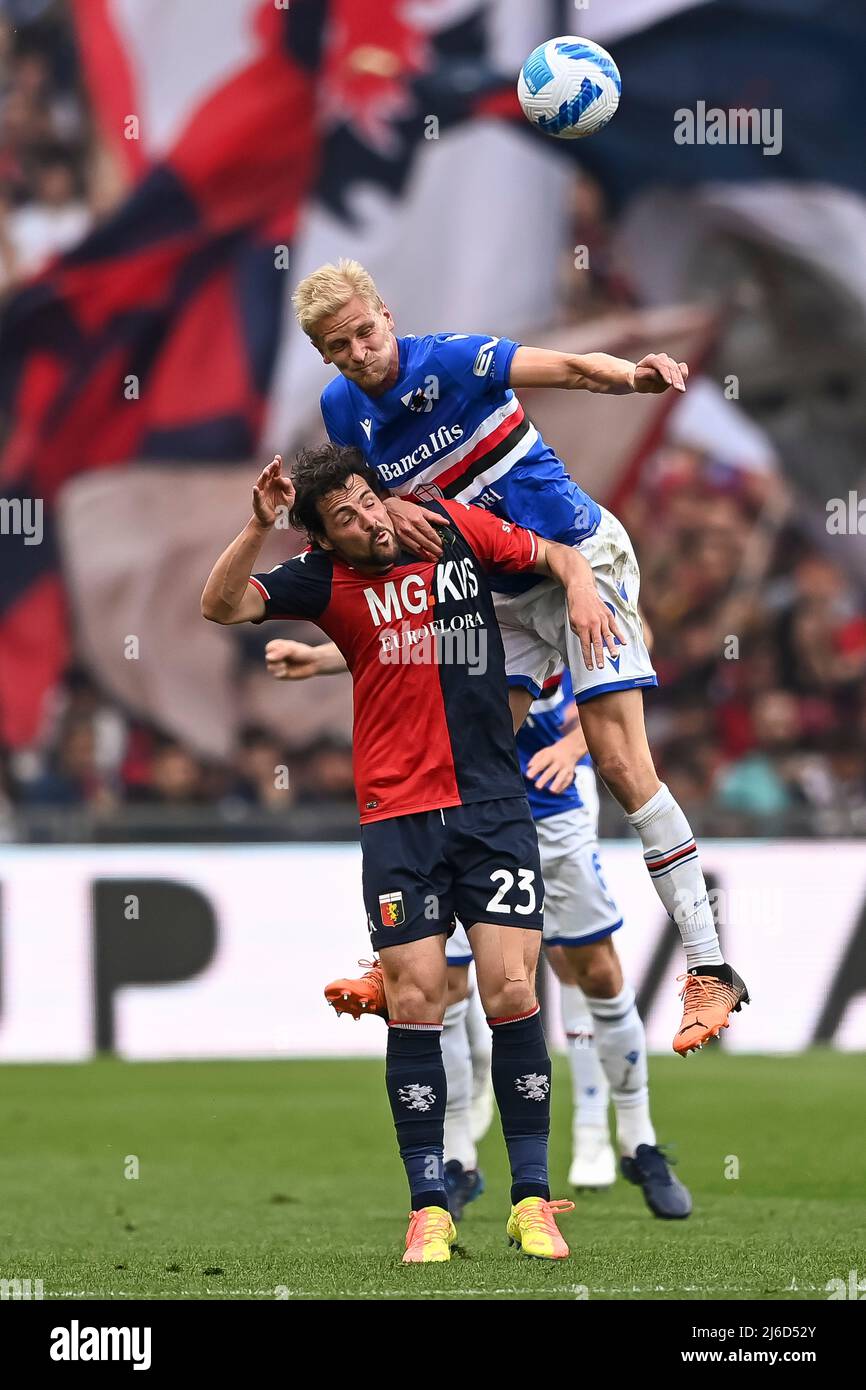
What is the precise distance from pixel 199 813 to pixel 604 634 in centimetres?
749

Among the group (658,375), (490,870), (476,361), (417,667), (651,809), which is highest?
(476,361)

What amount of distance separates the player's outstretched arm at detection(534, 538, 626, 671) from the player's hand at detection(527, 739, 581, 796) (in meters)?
1.47

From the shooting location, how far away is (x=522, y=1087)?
6.58 meters

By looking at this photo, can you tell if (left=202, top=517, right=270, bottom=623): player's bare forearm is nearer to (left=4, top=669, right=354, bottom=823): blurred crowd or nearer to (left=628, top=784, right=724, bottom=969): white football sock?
(left=628, top=784, right=724, bottom=969): white football sock

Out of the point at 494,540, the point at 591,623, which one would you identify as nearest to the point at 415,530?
the point at 494,540

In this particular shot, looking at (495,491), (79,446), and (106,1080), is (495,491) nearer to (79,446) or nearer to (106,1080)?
(106,1080)

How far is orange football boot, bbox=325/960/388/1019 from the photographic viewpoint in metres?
6.66

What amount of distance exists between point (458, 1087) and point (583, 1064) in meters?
1.13

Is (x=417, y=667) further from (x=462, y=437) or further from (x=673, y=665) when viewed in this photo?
(x=673, y=665)

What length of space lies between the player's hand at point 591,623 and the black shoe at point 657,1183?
7.41 ft

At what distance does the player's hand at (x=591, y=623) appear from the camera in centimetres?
680

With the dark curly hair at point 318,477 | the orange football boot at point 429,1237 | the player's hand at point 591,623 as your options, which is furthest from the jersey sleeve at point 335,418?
the orange football boot at point 429,1237

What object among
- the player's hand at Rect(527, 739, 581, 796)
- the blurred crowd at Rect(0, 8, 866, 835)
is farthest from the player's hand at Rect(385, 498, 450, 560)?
the blurred crowd at Rect(0, 8, 866, 835)
